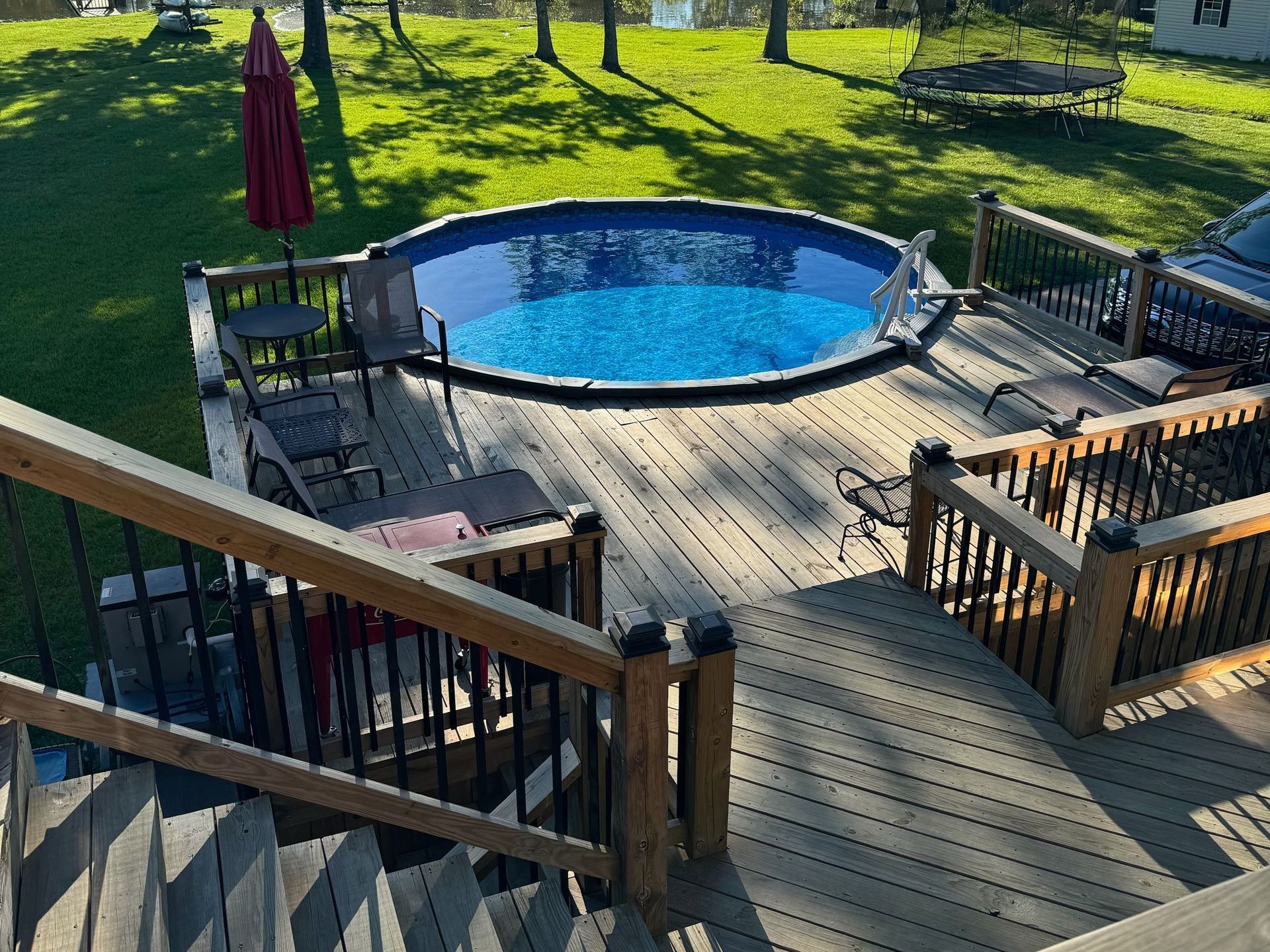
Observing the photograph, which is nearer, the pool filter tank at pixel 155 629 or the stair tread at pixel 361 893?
the stair tread at pixel 361 893

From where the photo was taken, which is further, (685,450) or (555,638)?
(685,450)

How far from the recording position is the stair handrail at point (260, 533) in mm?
1928

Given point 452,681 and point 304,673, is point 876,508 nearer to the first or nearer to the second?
point 452,681

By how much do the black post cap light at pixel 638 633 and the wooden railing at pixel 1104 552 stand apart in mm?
2004

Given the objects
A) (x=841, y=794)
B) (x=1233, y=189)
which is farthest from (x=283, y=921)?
(x=1233, y=189)

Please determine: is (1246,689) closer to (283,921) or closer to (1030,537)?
(1030,537)

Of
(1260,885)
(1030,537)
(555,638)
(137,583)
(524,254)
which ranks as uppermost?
(1260,885)

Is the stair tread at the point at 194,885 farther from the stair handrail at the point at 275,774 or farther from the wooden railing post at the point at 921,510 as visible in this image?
the wooden railing post at the point at 921,510

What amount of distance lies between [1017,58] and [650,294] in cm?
1198

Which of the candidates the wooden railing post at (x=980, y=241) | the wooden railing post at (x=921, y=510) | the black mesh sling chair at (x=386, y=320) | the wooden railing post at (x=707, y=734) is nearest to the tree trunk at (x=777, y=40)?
the wooden railing post at (x=980, y=241)

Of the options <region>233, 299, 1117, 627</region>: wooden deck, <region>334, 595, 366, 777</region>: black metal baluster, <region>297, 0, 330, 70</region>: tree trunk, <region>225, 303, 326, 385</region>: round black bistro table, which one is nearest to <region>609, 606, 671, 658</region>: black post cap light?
<region>334, 595, 366, 777</region>: black metal baluster

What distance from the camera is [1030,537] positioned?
4.39 meters

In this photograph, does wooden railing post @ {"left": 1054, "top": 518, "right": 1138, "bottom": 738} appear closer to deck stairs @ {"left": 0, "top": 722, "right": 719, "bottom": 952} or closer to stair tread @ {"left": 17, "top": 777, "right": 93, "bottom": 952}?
deck stairs @ {"left": 0, "top": 722, "right": 719, "bottom": 952}

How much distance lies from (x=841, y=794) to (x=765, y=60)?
2228cm
